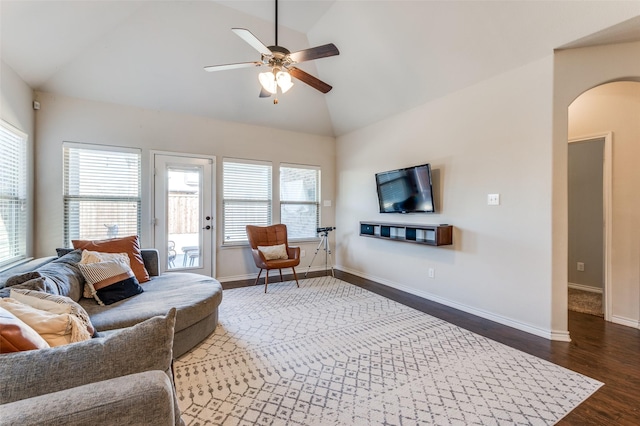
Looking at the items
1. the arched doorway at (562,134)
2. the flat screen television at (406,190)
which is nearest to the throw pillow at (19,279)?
the flat screen television at (406,190)

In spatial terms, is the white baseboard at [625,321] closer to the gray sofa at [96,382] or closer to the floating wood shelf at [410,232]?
the floating wood shelf at [410,232]

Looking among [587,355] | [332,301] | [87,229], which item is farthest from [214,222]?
[587,355]

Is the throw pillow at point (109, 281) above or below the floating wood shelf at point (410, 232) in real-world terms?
below

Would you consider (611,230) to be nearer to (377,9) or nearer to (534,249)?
(534,249)

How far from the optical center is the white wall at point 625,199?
303 cm

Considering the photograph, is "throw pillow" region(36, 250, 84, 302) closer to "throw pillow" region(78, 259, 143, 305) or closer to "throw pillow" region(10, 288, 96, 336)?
"throw pillow" region(78, 259, 143, 305)

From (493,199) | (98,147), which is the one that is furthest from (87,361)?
(98,147)

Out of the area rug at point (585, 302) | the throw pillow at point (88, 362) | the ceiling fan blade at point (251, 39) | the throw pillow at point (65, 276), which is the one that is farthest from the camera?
the area rug at point (585, 302)

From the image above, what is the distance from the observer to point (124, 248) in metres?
3.03

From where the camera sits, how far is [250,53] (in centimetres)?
401

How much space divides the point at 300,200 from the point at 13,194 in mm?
3881

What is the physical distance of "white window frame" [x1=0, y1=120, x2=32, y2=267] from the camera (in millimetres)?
2908

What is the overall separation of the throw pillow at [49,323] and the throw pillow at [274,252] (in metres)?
3.13

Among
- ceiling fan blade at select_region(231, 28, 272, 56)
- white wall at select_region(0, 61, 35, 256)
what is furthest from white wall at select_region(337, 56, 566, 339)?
white wall at select_region(0, 61, 35, 256)
